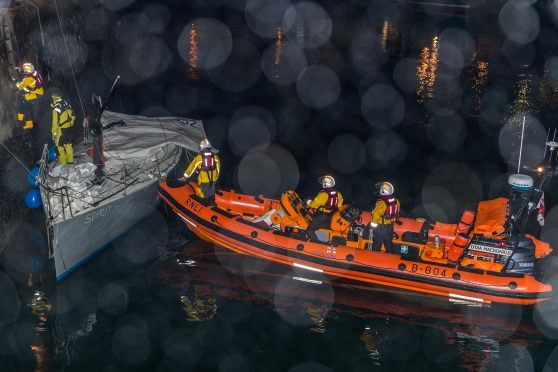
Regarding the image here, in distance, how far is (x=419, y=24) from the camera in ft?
141

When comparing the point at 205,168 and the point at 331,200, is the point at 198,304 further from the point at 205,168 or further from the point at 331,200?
the point at 331,200

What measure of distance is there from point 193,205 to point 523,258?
7105 millimetres

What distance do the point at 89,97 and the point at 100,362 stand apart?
9.66m

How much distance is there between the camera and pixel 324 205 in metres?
12.1

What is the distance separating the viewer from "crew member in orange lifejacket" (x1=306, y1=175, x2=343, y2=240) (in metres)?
11.9

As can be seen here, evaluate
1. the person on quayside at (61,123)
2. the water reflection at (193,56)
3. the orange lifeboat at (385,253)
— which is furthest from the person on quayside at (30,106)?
the water reflection at (193,56)

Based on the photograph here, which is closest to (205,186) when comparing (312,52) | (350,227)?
(350,227)

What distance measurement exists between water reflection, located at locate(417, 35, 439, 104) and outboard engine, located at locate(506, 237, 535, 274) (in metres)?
15.0

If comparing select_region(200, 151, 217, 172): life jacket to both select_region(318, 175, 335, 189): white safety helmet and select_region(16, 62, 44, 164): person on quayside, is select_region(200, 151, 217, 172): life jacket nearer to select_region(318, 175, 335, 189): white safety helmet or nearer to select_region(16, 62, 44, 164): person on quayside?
select_region(318, 175, 335, 189): white safety helmet

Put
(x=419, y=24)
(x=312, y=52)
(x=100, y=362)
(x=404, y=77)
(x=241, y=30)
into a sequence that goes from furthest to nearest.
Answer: (x=419, y=24)
(x=241, y=30)
(x=312, y=52)
(x=404, y=77)
(x=100, y=362)

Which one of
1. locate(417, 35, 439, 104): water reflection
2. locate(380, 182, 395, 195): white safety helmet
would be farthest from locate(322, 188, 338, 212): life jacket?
locate(417, 35, 439, 104): water reflection

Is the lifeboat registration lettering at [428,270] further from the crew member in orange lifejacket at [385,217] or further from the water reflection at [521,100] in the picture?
the water reflection at [521,100]

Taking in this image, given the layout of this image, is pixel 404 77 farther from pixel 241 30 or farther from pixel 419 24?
pixel 419 24

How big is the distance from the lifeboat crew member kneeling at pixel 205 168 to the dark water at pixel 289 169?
132 cm
